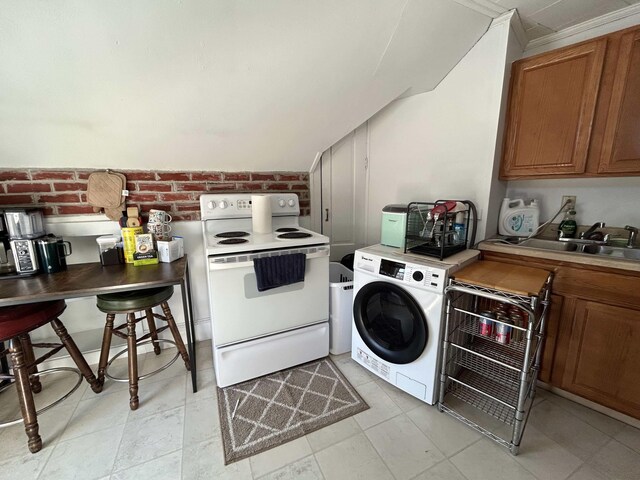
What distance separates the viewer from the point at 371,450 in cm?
139

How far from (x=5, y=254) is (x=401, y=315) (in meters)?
2.38

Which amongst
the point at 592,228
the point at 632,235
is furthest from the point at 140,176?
the point at 632,235

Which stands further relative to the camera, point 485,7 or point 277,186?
point 277,186

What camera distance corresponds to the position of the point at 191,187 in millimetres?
2131

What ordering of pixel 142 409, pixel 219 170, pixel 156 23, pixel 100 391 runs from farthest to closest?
pixel 219 170, pixel 100 391, pixel 142 409, pixel 156 23

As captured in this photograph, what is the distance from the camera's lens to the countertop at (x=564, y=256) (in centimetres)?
137

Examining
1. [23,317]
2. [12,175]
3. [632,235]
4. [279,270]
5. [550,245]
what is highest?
[12,175]

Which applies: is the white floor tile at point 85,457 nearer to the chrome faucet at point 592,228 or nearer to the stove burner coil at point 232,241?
the stove burner coil at point 232,241

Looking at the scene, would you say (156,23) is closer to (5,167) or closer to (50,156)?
(50,156)

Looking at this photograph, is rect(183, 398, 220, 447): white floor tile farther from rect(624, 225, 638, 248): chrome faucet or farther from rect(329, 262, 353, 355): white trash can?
rect(624, 225, 638, 248): chrome faucet

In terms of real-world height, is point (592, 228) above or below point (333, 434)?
above

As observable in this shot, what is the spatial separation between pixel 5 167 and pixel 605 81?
3.53 meters

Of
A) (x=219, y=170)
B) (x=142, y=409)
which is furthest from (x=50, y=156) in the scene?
(x=142, y=409)

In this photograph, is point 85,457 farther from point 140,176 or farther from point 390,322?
point 390,322
